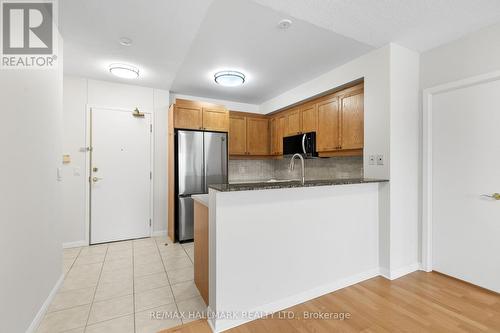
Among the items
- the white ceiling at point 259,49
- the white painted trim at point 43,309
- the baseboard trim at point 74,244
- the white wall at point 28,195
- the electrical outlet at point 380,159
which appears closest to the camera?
the white wall at point 28,195

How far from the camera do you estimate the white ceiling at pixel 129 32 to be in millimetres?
1892

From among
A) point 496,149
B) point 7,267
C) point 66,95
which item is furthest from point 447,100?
point 66,95

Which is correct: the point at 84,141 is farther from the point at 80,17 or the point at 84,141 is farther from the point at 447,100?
the point at 447,100

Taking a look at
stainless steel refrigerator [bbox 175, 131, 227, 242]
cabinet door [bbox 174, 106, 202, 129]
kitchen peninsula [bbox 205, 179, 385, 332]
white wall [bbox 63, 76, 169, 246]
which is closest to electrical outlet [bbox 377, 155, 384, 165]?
kitchen peninsula [bbox 205, 179, 385, 332]

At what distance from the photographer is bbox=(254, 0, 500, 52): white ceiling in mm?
1863

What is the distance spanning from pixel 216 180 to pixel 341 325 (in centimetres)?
273

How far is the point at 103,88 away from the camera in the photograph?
3.59 m

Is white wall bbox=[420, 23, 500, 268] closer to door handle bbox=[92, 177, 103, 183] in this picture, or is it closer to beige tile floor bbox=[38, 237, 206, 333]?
beige tile floor bbox=[38, 237, 206, 333]

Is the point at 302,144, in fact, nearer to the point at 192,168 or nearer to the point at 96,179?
the point at 192,168

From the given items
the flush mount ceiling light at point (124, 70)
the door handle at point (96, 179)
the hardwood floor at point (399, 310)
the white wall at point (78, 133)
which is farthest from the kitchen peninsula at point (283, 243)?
the white wall at point (78, 133)

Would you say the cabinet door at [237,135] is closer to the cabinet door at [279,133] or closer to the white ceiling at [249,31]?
the cabinet door at [279,133]

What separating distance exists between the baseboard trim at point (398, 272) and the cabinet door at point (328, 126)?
161 centimetres

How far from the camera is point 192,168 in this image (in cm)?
371

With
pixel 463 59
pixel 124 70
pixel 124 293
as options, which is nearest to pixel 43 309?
pixel 124 293
